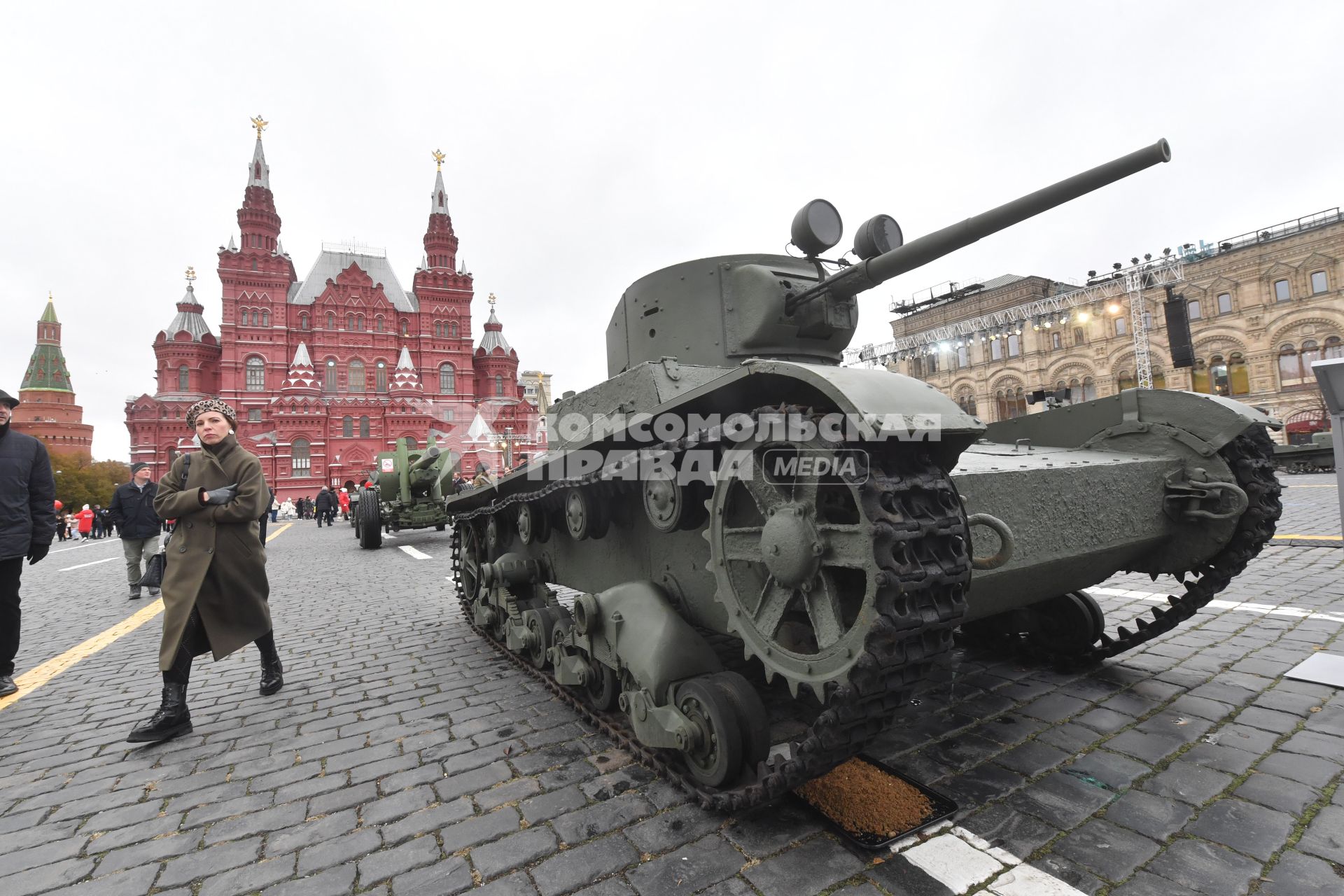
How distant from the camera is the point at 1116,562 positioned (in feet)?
12.5

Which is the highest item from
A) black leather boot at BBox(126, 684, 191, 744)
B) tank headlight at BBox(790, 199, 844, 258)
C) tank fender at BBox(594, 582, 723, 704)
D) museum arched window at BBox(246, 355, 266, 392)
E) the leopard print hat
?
museum arched window at BBox(246, 355, 266, 392)

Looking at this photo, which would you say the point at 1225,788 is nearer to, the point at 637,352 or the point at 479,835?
the point at 479,835

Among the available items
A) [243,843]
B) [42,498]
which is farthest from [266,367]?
[243,843]

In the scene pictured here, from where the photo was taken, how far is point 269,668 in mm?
4734

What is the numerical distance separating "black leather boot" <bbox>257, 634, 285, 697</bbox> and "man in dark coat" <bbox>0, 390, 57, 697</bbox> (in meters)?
1.72

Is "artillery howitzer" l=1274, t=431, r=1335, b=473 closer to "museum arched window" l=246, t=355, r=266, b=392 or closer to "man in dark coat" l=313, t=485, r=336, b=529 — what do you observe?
"man in dark coat" l=313, t=485, r=336, b=529

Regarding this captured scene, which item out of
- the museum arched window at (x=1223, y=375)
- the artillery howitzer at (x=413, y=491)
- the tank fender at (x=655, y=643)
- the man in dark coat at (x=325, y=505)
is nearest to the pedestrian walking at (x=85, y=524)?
the man in dark coat at (x=325, y=505)

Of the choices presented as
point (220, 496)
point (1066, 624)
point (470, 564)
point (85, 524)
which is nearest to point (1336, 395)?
point (1066, 624)

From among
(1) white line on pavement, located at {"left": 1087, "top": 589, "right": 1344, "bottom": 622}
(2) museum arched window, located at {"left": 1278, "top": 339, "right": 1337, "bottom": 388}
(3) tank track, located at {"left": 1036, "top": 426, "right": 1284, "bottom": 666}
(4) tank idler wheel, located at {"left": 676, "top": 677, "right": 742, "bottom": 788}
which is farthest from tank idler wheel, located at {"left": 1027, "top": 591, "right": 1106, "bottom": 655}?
(2) museum arched window, located at {"left": 1278, "top": 339, "right": 1337, "bottom": 388}

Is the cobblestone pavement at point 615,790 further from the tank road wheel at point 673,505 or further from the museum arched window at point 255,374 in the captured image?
the museum arched window at point 255,374

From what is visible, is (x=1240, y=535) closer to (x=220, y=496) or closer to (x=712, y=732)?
(x=712, y=732)

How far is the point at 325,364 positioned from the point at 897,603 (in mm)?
63082

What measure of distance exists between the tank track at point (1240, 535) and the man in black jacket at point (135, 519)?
11.9m

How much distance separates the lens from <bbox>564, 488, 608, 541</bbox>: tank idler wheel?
393 centimetres
